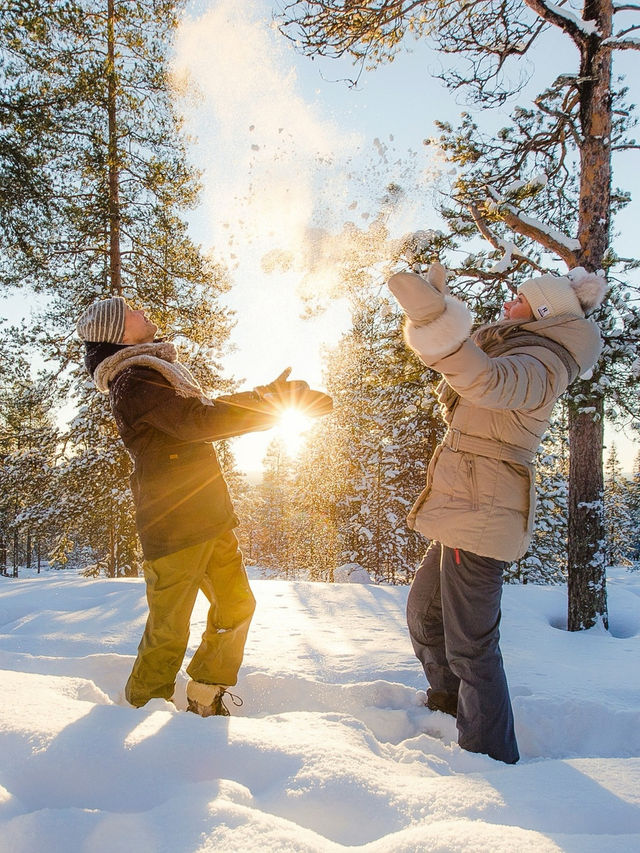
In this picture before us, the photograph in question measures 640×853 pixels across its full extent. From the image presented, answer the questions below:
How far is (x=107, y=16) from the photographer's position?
9383mm

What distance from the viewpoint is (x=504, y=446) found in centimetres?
216

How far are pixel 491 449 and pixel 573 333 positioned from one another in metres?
0.57

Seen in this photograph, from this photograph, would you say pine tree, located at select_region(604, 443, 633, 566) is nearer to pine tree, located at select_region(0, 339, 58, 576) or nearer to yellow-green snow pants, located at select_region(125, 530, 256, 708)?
pine tree, located at select_region(0, 339, 58, 576)

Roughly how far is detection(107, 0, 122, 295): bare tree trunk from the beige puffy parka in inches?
366

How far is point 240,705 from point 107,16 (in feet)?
38.5

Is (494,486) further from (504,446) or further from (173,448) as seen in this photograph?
(173,448)

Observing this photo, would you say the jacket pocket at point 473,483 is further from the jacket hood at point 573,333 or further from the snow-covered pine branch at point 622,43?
the snow-covered pine branch at point 622,43

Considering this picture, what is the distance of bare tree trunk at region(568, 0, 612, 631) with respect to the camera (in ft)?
17.1

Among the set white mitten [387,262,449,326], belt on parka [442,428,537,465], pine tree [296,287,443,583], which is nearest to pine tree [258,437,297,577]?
pine tree [296,287,443,583]

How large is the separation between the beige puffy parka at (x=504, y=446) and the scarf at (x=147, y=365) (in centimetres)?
105

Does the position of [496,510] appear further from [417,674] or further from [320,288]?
[320,288]

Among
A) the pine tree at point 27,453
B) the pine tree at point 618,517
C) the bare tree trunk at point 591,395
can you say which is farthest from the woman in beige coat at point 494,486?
the pine tree at point 618,517

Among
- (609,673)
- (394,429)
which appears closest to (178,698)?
(609,673)

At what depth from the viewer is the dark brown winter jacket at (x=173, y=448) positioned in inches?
88.9
